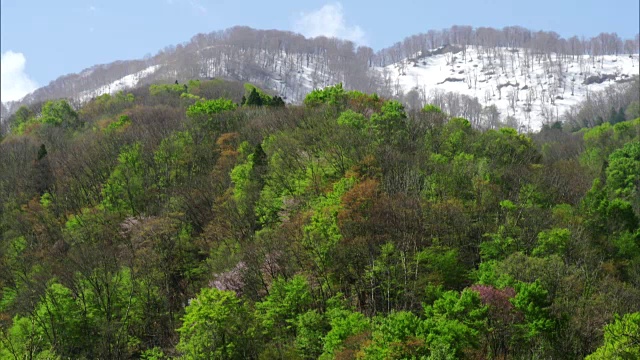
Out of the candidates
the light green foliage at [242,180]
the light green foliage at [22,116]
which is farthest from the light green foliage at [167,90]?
the light green foliage at [242,180]

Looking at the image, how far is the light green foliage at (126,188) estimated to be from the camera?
6650 centimetres

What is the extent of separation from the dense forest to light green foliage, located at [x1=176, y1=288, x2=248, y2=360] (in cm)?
12

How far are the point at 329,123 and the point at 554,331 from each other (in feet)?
117

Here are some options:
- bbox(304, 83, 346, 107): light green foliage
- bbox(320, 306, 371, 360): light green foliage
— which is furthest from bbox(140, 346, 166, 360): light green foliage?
bbox(304, 83, 346, 107): light green foliage

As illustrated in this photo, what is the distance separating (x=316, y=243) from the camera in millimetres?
41750

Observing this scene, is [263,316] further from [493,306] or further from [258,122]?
[258,122]

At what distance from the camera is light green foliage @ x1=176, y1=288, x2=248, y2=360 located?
34.8 m

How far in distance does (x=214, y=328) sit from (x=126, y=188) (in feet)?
120

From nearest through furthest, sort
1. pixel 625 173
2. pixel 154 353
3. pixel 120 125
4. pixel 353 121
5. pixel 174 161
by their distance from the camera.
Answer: pixel 154 353 → pixel 353 121 → pixel 174 161 → pixel 625 173 → pixel 120 125

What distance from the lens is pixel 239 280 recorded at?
143 feet

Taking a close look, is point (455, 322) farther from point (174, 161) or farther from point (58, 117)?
point (58, 117)

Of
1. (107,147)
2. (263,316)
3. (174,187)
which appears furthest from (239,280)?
(107,147)

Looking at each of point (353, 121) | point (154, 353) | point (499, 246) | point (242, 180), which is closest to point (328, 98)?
point (353, 121)

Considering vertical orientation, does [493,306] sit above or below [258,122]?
below
